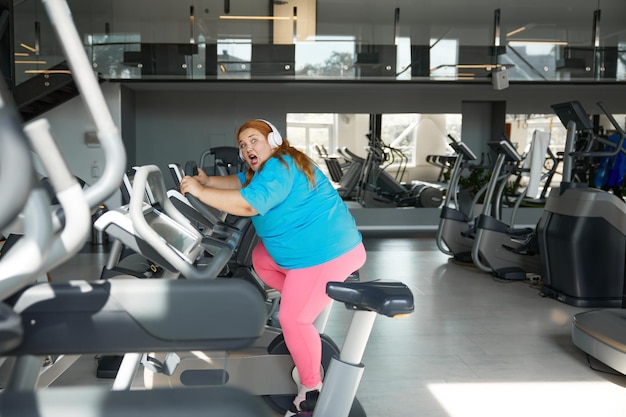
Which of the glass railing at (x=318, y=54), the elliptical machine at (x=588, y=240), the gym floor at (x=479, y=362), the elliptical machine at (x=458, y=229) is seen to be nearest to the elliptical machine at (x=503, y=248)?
the gym floor at (x=479, y=362)

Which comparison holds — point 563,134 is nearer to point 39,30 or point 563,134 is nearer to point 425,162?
point 425,162

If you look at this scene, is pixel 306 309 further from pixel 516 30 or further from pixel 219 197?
pixel 516 30

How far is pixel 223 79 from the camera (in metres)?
9.55

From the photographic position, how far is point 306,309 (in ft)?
8.92

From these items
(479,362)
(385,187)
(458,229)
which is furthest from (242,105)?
(479,362)

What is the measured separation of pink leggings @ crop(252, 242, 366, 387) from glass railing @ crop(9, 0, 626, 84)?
7.12 meters

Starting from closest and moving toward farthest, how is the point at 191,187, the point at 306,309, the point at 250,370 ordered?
1. the point at 191,187
2. the point at 306,309
3. the point at 250,370

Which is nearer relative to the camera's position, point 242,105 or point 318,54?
point 318,54

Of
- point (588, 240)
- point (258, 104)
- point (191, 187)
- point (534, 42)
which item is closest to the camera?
point (191, 187)

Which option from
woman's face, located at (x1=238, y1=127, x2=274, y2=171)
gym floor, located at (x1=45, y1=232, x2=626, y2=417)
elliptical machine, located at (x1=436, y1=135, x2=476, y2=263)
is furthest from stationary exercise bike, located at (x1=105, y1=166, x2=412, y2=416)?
elliptical machine, located at (x1=436, y1=135, x2=476, y2=263)

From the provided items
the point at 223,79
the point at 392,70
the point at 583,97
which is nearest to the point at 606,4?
the point at 583,97

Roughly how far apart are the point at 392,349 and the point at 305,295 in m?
1.60

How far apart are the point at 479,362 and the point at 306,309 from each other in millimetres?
1623

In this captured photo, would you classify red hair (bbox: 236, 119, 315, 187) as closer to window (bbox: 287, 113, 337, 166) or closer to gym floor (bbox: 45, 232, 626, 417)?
gym floor (bbox: 45, 232, 626, 417)
